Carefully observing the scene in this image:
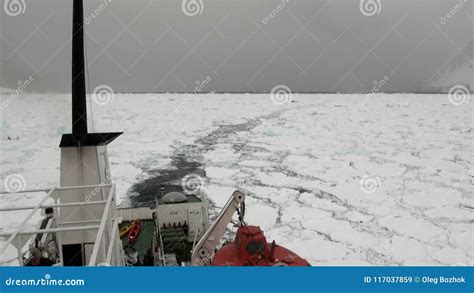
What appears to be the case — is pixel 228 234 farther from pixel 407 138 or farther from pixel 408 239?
pixel 407 138

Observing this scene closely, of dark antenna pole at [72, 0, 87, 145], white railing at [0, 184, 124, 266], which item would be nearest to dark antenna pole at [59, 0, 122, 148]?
dark antenna pole at [72, 0, 87, 145]

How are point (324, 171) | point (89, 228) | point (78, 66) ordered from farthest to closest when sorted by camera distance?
point (324, 171) → point (78, 66) → point (89, 228)

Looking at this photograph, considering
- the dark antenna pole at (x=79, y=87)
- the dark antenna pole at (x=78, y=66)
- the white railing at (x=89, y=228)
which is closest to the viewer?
the white railing at (x=89, y=228)

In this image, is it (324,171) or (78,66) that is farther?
(324,171)

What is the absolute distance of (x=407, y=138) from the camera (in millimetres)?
22172

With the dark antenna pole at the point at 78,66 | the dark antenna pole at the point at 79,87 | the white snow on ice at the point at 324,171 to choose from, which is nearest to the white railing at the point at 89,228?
the dark antenna pole at the point at 79,87

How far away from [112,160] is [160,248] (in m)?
13.6

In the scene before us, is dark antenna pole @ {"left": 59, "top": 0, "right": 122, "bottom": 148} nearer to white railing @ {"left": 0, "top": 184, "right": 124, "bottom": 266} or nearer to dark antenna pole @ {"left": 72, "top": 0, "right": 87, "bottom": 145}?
→ dark antenna pole @ {"left": 72, "top": 0, "right": 87, "bottom": 145}

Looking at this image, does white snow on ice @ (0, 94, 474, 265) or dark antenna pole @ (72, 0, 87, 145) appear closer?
dark antenna pole @ (72, 0, 87, 145)

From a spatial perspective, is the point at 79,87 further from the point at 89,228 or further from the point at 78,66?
the point at 89,228

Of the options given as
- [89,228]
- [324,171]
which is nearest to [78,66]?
[89,228]

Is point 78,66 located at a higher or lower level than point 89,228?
higher

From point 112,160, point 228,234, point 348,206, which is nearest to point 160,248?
point 228,234

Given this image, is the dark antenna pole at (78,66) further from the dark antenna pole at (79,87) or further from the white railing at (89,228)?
the white railing at (89,228)
